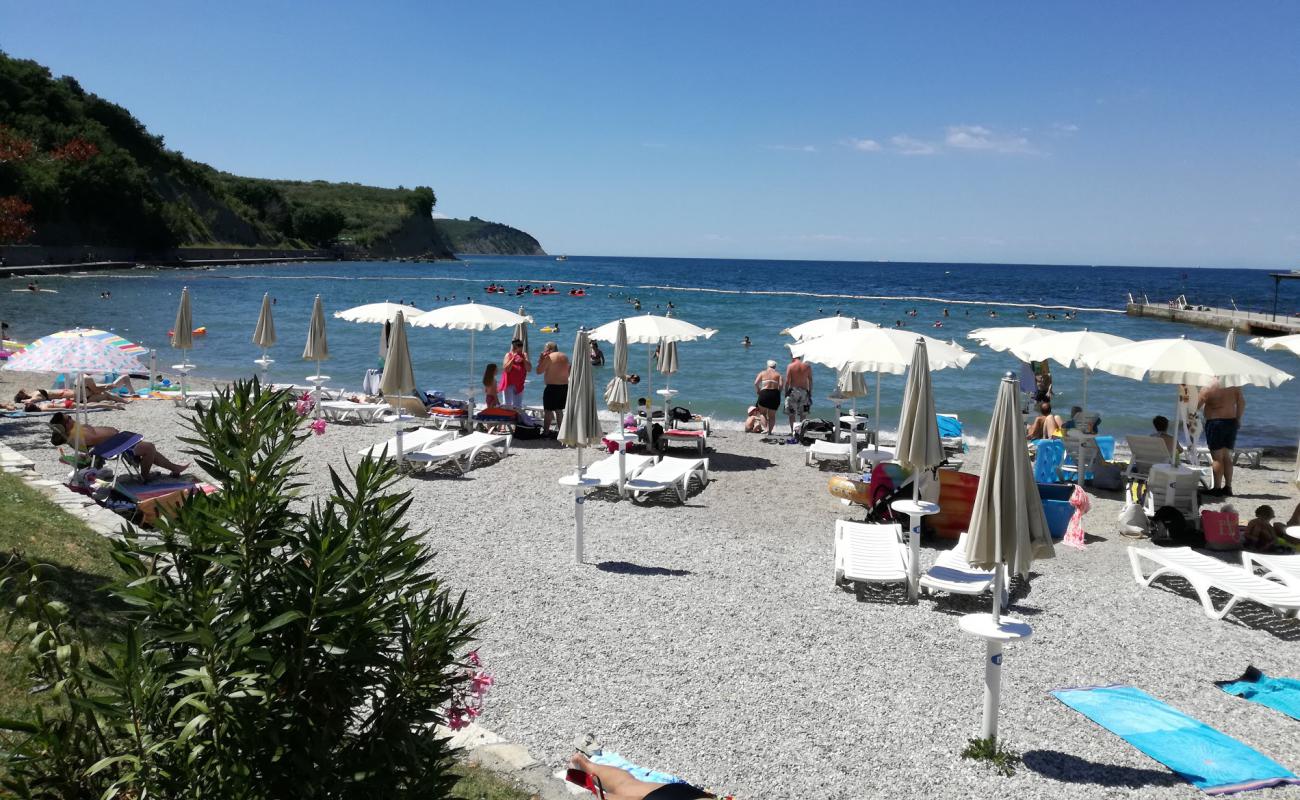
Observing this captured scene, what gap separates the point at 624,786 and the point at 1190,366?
8404 millimetres

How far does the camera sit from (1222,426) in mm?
11430

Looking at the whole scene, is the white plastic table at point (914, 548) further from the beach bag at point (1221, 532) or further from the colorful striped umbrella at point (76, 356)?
the colorful striped umbrella at point (76, 356)

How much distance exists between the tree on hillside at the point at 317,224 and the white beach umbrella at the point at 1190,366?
13489cm

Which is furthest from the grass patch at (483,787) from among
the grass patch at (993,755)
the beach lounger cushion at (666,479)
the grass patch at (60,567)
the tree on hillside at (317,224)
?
the tree on hillside at (317,224)

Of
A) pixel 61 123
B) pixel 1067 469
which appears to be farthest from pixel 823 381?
pixel 61 123

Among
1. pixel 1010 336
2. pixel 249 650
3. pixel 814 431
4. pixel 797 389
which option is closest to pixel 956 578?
pixel 249 650

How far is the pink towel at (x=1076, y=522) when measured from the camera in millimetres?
9312

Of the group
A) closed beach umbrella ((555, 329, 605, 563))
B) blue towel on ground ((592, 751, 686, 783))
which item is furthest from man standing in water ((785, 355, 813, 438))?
blue towel on ground ((592, 751, 686, 783))

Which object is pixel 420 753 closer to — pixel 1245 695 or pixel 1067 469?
pixel 1245 695

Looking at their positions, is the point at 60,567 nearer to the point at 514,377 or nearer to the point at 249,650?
the point at 249,650

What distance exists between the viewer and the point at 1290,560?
7.89m

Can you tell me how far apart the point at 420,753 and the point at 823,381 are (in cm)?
2222

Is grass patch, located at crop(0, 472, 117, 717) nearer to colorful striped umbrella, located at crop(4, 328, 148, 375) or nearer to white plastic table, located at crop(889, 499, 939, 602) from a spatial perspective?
colorful striped umbrella, located at crop(4, 328, 148, 375)

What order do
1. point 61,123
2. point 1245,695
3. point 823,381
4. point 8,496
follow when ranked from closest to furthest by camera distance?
1. point 1245,695
2. point 8,496
3. point 823,381
4. point 61,123
